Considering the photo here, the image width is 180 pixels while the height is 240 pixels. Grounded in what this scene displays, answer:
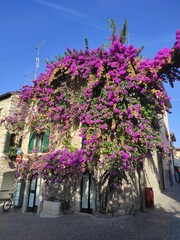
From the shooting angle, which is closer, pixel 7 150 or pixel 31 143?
pixel 31 143

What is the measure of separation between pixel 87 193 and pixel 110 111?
4826mm

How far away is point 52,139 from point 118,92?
5.19 metres

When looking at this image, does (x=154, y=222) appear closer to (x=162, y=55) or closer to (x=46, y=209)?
(x=46, y=209)

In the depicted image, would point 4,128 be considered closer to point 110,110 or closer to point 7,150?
point 7,150

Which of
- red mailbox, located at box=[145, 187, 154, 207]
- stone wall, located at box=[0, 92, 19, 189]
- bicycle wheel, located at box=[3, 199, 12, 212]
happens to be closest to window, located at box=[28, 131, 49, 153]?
stone wall, located at box=[0, 92, 19, 189]

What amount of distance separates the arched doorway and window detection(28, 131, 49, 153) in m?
3.45

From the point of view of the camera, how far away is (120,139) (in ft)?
28.4

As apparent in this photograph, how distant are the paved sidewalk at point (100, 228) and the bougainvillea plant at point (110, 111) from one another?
187 cm

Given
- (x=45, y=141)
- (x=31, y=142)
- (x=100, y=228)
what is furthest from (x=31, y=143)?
(x=100, y=228)

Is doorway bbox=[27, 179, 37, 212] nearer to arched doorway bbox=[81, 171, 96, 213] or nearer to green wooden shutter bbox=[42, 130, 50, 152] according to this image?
green wooden shutter bbox=[42, 130, 50, 152]

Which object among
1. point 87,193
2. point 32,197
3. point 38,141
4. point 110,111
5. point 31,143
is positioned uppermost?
point 110,111

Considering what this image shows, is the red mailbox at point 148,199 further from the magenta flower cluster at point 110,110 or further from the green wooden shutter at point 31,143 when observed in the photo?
the green wooden shutter at point 31,143

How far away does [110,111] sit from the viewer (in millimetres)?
9023

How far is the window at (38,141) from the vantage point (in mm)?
11492
